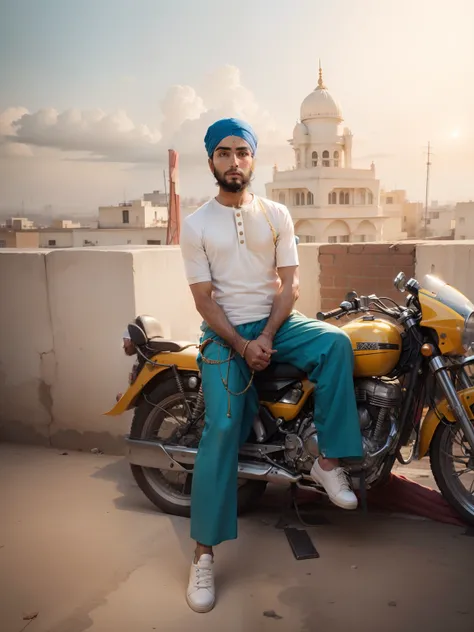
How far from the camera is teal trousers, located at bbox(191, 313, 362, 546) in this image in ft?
8.29

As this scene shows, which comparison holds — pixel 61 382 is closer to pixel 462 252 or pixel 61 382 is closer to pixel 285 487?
pixel 285 487

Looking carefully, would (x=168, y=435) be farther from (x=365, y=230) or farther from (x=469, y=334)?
(x=365, y=230)

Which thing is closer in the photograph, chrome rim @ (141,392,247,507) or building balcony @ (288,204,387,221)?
chrome rim @ (141,392,247,507)

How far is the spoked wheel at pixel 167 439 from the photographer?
122 inches

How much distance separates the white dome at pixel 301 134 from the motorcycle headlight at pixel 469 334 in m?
53.9

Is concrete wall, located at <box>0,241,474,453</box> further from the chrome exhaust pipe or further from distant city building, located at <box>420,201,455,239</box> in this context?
distant city building, located at <box>420,201,455,239</box>

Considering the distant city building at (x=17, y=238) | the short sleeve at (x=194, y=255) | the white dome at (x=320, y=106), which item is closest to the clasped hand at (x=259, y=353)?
the short sleeve at (x=194, y=255)

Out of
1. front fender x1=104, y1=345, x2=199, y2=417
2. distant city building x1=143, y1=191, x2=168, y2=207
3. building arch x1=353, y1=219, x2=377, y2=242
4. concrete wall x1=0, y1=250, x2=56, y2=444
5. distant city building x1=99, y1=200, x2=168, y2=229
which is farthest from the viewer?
distant city building x1=143, y1=191, x2=168, y2=207

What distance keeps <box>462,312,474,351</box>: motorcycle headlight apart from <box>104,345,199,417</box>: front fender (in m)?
1.27

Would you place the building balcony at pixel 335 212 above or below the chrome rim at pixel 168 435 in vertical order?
above

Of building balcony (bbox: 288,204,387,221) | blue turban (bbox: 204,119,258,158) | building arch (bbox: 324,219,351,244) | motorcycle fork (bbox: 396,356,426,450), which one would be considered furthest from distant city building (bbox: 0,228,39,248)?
motorcycle fork (bbox: 396,356,426,450)

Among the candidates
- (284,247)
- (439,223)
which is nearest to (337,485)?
(284,247)

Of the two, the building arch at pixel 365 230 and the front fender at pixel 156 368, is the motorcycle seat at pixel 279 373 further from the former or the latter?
the building arch at pixel 365 230

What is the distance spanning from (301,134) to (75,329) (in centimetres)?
5322
